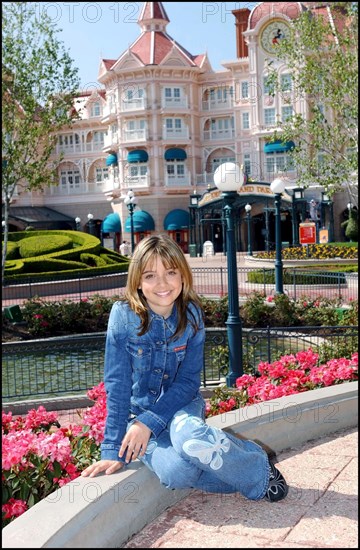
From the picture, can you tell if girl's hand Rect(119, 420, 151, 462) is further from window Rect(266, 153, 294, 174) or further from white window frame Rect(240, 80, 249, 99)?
white window frame Rect(240, 80, 249, 99)

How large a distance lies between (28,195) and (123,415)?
41314mm

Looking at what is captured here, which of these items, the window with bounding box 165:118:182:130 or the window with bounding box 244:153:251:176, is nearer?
the window with bounding box 244:153:251:176

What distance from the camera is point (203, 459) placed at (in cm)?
297

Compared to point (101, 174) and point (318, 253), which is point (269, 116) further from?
point (318, 253)

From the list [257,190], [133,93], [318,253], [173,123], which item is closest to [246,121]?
[173,123]

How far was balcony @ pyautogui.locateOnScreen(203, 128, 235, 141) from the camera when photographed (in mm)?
39062

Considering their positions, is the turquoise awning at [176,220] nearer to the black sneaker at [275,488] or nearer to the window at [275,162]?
the window at [275,162]

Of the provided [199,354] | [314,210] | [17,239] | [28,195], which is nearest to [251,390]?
[199,354]

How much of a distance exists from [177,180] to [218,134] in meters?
3.76

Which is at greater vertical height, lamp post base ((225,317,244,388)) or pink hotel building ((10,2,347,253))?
pink hotel building ((10,2,347,253))

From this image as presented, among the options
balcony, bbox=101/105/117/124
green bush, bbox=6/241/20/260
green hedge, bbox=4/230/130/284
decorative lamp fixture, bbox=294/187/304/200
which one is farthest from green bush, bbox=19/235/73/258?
balcony, bbox=101/105/117/124

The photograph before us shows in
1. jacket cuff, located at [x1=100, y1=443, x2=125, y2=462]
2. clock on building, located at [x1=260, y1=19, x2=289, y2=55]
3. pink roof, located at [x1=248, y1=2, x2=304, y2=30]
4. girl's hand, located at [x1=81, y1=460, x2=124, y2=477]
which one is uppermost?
pink roof, located at [x1=248, y1=2, x2=304, y2=30]

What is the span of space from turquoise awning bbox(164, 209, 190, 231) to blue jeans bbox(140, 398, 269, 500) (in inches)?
1362

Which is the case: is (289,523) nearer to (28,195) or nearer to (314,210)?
(314,210)
